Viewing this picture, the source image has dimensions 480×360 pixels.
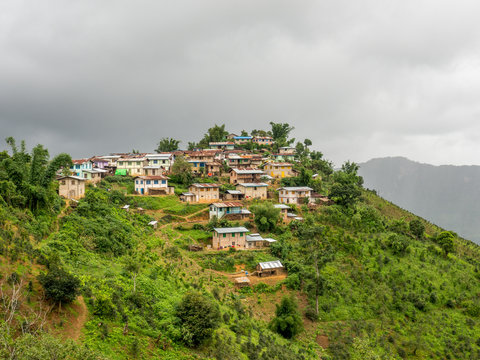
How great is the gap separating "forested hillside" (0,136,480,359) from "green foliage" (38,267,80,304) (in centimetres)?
6

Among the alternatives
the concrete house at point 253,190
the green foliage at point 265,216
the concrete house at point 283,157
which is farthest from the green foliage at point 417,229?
the concrete house at point 283,157

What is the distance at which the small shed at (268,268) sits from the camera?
36500 millimetres

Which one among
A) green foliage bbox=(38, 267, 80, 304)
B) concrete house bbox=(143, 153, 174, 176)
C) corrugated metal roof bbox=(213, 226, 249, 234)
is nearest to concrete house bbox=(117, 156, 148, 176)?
concrete house bbox=(143, 153, 174, 176)

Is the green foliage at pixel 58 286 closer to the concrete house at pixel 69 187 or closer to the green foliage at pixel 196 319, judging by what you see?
the green foliage at pixel 196 319

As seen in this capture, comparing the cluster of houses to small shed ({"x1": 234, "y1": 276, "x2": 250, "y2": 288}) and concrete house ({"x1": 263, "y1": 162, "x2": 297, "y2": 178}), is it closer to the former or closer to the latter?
concrete house ({"x1": 263, "y1": 162, "x2": 297, "y2": 178})

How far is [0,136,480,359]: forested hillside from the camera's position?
617 inches

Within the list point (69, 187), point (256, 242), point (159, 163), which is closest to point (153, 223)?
point (69, 187)

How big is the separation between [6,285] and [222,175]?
52989mm

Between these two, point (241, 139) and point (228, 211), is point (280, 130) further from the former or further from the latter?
point (228, 211)

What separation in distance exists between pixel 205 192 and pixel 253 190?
943 cm

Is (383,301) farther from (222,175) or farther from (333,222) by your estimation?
(222,175)

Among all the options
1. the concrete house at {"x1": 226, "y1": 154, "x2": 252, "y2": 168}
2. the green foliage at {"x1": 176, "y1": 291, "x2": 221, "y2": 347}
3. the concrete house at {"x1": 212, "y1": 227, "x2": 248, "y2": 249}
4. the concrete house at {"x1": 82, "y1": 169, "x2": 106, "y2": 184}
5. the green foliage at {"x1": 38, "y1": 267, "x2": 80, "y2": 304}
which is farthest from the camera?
the concrete house at {"x1": 226, "y1": 154, "x2": 252, "y2": 168}

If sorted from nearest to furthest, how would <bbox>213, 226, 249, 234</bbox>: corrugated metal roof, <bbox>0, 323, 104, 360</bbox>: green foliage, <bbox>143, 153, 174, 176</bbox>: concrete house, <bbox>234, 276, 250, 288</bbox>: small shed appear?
<bbox>0, 323, 104, 360</bbox>: green foliage
<bbox>234, 276, 250, 288</bbox>: small shed
<bbox>213, 226, 249, 234</bbox>: corrugated metal roof
<bbox>143, 153, 174, 176</bbox>: concrete house

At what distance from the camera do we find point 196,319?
18.6m
